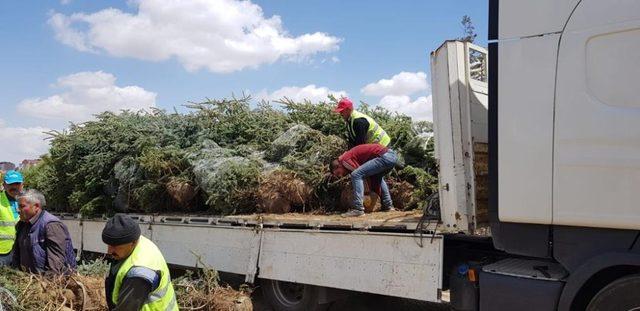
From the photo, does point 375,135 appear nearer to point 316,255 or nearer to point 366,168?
point 366,168

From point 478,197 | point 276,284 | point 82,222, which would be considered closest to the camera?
point 478,197

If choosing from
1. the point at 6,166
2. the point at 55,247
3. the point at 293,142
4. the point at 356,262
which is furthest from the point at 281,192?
the point at 6,166

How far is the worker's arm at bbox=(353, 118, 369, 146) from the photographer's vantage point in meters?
6.41

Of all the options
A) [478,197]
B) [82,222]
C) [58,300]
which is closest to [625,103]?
[478,197]

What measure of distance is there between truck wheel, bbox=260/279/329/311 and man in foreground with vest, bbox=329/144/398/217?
0.92 m

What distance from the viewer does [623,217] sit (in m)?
3.45

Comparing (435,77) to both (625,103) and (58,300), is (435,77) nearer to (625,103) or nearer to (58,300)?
(625,103)

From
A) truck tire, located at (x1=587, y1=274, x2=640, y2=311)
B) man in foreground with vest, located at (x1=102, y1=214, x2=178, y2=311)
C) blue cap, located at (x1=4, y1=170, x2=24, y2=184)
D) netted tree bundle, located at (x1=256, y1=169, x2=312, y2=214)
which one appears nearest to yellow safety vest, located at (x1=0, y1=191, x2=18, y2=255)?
blue cap, located at (x1=4, y1=170, x2=24, y2=184)

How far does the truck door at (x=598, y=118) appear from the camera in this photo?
11.2 feet

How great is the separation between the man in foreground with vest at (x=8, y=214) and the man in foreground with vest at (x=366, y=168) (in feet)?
11.8

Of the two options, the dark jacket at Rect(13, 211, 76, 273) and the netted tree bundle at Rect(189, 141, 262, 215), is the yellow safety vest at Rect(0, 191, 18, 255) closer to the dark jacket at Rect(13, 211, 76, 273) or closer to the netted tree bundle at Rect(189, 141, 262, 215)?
the dark jacket at Rect(13, 211, 76, 273)

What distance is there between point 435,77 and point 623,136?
1.59 m

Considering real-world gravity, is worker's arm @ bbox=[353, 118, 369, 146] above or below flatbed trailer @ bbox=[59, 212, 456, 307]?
above

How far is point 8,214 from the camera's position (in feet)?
20.0
